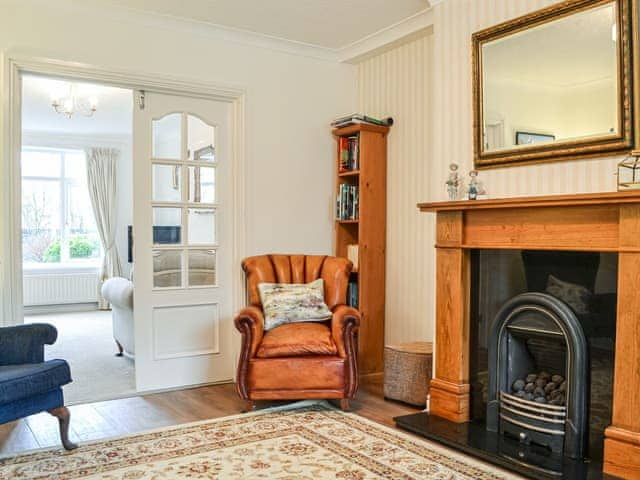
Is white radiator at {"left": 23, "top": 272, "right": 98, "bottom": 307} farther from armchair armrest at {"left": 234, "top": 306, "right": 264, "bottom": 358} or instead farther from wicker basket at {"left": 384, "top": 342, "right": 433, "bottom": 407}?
wicker basket at {"left": 384, "top": 342, "right": 433, "bottom": 407}

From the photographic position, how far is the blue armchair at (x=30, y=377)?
9.06 ft

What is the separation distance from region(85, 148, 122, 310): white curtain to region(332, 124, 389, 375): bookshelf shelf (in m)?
5.28

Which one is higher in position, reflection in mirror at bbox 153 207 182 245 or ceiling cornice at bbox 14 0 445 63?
ceiling cornice at bbox 14 0 445 63

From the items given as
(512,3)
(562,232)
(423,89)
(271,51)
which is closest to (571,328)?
(562,232)

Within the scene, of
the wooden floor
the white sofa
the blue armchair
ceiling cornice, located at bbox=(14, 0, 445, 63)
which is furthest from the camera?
the white sofa

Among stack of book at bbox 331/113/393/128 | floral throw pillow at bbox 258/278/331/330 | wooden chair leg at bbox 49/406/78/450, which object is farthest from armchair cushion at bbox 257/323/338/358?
stack of book at bbox 331/113/393/128

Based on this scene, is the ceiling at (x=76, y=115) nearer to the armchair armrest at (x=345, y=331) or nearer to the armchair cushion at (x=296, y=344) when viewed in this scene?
the armchair cushion at (x=296, y=344)

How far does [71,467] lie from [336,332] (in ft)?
5.43

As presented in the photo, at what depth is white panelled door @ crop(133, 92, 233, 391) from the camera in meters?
4.23

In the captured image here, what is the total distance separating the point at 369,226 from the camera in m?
4.68

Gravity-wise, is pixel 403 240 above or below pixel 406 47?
below

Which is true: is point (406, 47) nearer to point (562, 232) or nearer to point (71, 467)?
point (562, 232)

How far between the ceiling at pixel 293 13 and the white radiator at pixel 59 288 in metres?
5.70

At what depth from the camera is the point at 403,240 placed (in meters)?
4.61
